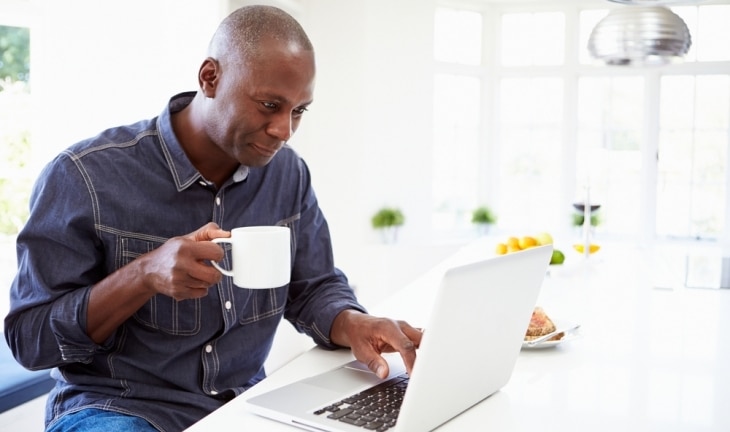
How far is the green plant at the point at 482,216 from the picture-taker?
6.66m

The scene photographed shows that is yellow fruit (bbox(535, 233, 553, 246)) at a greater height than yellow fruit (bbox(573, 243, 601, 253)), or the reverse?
yellow fruit (bbox(535, 233, 553, 246))

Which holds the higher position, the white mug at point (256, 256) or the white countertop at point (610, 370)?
the white mug at point (256, 256)

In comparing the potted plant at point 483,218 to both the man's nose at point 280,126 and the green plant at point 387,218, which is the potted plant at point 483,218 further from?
the man's nose at point 280,126

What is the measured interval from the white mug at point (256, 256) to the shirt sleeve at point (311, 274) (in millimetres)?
480

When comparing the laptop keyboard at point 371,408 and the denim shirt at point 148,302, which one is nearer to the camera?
the laptop keyboard at point 371,408

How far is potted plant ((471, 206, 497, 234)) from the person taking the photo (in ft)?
21.9

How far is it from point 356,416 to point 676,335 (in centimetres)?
105

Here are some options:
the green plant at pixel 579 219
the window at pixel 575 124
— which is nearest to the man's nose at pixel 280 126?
the window at pixel 575 124

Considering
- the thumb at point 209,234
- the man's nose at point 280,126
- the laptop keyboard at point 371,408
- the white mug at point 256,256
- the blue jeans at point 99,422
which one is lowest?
the blue jeans at point 99,422

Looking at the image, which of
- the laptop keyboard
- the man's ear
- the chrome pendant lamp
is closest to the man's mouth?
the man's ear

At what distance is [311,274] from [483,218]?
501 centimetres

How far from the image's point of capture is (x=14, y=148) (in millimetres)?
3666

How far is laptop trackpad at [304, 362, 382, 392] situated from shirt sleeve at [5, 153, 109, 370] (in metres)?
0.44

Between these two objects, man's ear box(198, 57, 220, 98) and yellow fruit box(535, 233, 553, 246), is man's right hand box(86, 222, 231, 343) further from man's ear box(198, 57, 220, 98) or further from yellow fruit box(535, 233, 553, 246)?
yellow fruit box(535, 233, 553, 246)
